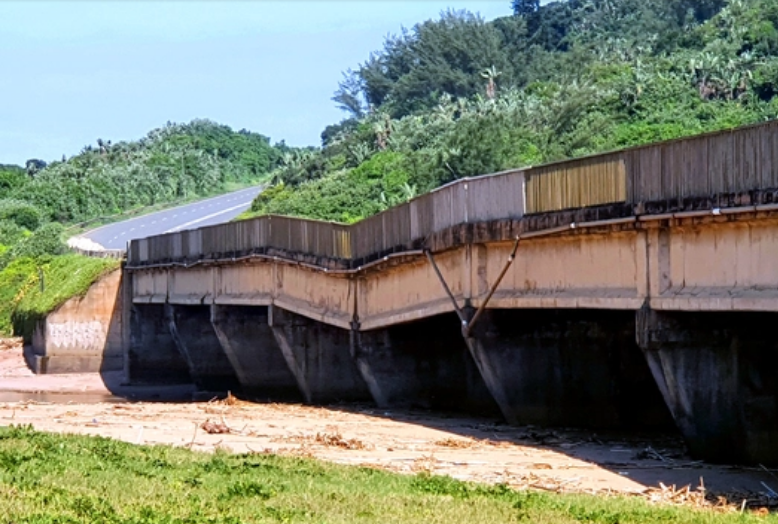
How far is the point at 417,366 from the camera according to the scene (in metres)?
37.5

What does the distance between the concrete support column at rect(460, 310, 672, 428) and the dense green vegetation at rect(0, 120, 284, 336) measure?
103 ft

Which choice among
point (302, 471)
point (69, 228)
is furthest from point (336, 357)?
point (69, 228)

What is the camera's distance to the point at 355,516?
1631 cm

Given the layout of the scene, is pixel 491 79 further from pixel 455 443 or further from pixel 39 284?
pixel 455 443

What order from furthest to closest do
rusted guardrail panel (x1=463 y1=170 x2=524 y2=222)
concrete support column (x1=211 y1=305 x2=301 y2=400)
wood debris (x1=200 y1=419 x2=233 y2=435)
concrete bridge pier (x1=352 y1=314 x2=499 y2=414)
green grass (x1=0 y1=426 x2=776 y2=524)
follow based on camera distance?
concrete support column (x1=211 y1=305 x2=301 y2=400), concrete bridge pier (x1=352 y1=314 x2=499 y2=414), wood debris (x1=200 y1=419 x2=233 y2=435), rusted guardrail panel (x1=463 y1=170 x2=524 y2=222), green grass (x1=0 y1=426 x2=776 y2=524)

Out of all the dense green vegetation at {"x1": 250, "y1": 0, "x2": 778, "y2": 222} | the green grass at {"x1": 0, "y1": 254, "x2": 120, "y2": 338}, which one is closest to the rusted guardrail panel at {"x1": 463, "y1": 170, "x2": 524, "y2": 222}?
the green grass at {"x1": 0, "y1": 254, "x2": 120, "y2": 338}

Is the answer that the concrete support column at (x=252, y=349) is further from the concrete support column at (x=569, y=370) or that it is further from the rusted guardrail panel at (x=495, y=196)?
the rusted guardrail panel at (x=495, y=196)

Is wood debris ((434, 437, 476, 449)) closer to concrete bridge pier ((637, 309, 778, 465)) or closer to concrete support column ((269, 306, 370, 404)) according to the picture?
concrete bridge pier ((637, 309, 778, 465))

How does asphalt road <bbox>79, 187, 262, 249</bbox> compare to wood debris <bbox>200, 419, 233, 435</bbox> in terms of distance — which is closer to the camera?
wood debris <bbox>200, 419, 233, 435</bbox>

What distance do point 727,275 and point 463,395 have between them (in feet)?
48.9

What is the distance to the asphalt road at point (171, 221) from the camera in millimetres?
85125

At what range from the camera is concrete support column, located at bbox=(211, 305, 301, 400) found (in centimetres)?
4650

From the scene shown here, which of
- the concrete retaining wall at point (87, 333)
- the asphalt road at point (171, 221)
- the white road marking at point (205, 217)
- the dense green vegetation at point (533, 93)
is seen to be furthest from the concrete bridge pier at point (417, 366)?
the white road marking at point (205, 217)

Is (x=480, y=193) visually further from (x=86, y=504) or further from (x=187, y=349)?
(x=187, y=349)
